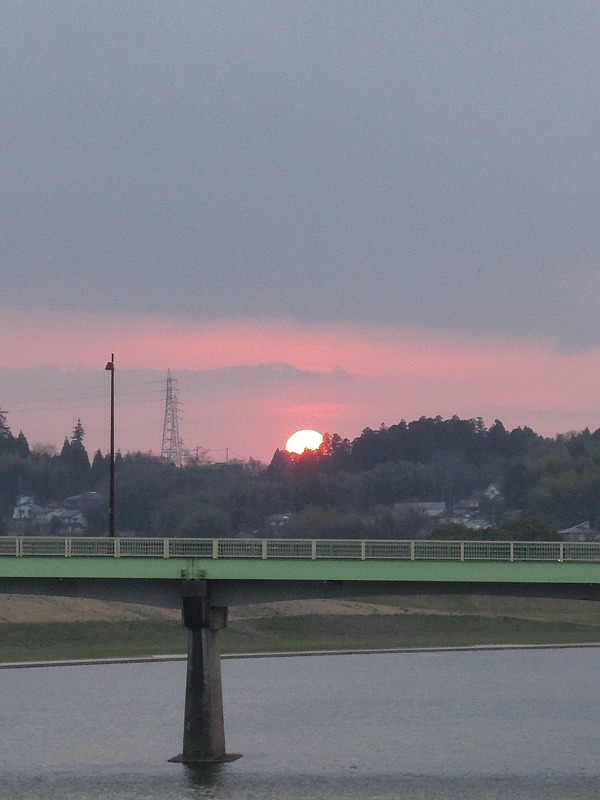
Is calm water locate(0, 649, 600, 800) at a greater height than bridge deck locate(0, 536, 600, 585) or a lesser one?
lesser

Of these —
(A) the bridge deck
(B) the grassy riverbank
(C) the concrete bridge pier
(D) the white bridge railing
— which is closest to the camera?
(A) the bridge deck

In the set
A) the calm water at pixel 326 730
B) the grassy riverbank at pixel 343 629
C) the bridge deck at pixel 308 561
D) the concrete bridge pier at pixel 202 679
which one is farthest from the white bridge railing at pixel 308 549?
the grassy riverbank at pixel 343 629

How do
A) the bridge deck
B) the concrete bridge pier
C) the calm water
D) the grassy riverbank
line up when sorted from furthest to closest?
the grassy riverbank
the concrete bridge pier
the bridge deck
the calm water

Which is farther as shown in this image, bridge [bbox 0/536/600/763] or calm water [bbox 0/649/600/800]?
bridge [bbox 0/536/600/763]

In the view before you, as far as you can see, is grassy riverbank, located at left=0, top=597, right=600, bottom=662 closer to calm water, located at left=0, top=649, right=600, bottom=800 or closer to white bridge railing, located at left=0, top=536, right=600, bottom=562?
calm water, located at left=0, top=649, right=600, bottom=800

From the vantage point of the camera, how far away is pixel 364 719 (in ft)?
340

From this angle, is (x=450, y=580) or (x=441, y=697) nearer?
(x=450, y=580)

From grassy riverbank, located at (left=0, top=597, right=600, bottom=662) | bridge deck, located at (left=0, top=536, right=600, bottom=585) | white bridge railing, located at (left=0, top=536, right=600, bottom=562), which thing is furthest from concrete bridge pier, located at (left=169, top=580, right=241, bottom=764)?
grassy riverbank, located at (left=0, top=597, right=600, bottom=662)

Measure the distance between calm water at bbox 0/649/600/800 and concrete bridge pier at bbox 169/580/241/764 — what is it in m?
1.39

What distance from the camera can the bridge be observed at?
75062 mm

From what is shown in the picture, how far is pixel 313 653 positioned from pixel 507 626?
31.1 metres

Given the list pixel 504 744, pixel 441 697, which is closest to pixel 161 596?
pixel 504 744

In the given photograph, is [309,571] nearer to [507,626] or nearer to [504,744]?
[504,744]

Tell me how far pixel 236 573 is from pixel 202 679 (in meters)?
6.21
